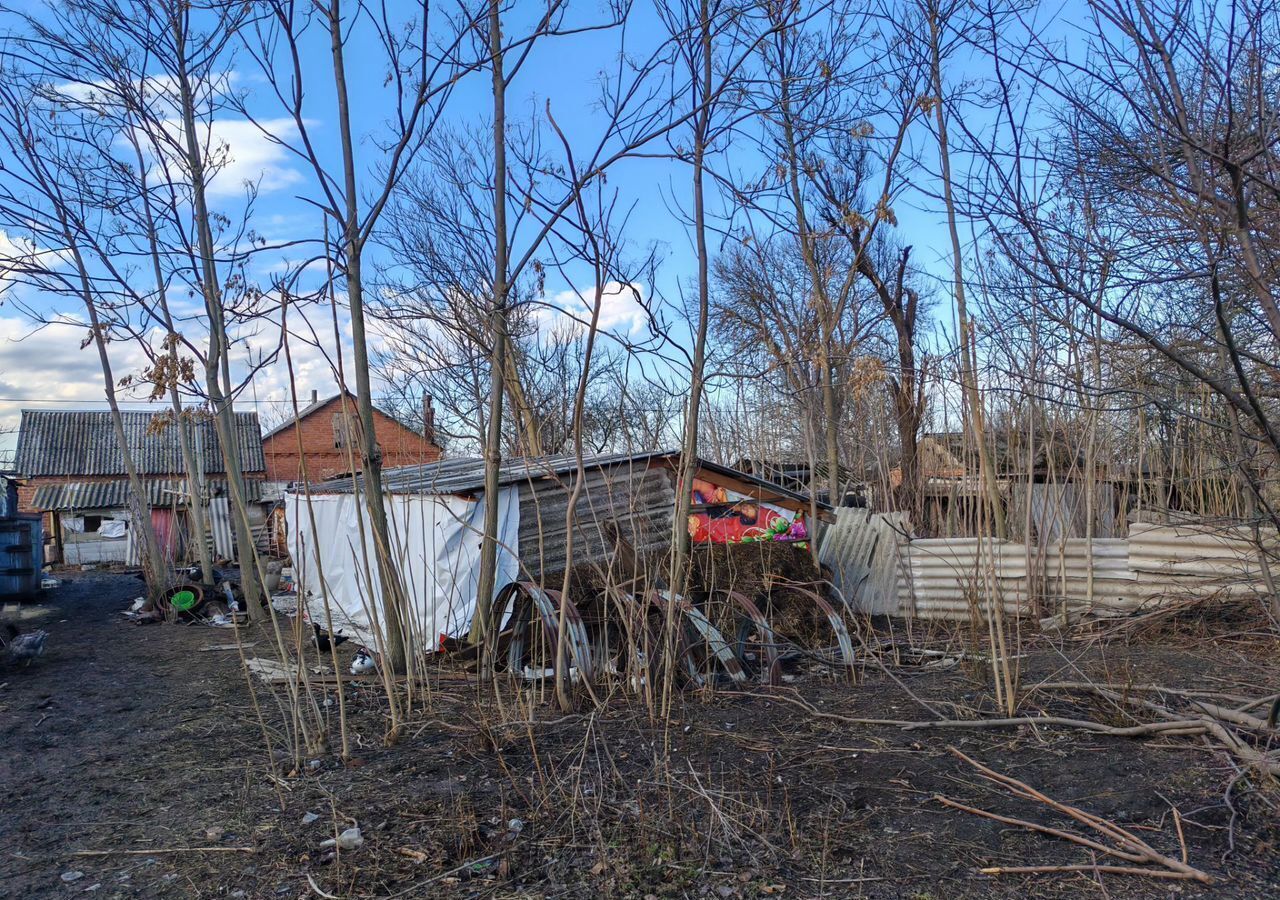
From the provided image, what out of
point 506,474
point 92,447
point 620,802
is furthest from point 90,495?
point 620,802

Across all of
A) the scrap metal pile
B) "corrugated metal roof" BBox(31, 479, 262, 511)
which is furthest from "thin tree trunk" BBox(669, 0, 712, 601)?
"corrugated metal roof" BBox(31, 479, 262, 511)

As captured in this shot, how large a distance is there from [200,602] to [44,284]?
651cm

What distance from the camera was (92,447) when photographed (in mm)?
31219

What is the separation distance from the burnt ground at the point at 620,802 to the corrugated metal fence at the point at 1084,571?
5.14 ft

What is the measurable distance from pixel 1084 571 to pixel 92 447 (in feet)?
106

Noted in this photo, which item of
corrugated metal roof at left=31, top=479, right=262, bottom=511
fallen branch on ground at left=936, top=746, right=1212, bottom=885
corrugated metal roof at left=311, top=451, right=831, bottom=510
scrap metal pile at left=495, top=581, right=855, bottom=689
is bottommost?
fallen branch on ground at left=936, top=746, right=1212, bottom=885

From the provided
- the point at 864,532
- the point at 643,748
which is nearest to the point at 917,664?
the point at 643,748

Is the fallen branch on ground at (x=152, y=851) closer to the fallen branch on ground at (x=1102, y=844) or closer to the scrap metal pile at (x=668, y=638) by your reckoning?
the scrap metal pile at (x=668, y=638)

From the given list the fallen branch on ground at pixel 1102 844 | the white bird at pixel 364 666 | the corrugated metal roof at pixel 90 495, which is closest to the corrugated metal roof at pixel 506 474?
the white bird at pixel 364 666

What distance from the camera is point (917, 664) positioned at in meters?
6.80

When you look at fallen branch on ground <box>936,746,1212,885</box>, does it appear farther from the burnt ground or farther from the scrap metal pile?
the scrap metal pile

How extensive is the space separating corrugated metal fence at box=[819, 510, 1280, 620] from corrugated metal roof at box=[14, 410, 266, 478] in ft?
83.1

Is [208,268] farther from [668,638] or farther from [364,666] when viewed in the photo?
[668,638]

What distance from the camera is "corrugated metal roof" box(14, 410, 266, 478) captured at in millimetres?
30328
